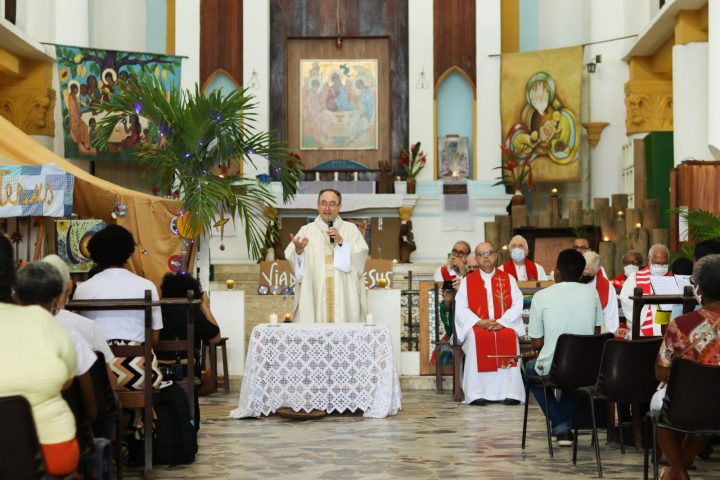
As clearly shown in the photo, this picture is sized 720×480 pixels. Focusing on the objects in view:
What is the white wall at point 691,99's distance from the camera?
16078 mm

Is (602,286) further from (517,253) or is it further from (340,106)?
(340,106)

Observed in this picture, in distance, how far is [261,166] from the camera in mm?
18922

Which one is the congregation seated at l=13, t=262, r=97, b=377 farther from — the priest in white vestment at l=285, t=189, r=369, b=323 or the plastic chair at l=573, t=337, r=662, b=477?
the priest in white vestment at l=285, t=189, r=369, b=323

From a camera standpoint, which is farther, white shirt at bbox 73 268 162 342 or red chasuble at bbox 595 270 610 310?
red chasuble at bbox 595 270 610 310

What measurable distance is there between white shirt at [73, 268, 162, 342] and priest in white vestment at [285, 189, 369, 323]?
3.60 metres

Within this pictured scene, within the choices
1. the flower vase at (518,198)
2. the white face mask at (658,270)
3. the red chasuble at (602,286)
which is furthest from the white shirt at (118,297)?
the flower vase at (518,198)

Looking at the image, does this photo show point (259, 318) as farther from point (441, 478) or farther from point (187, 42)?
point (441, 478)

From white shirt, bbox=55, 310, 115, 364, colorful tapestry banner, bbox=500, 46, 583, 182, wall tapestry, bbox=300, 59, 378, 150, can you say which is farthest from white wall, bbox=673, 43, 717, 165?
white shirt, bbox=55, 310, 115, 364

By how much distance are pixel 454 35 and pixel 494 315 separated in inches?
366

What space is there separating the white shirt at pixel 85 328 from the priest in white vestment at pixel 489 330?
5329 mm

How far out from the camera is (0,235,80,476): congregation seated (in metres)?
4.09

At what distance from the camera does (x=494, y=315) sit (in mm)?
10867

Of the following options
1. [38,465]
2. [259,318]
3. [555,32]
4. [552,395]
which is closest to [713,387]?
[552,395]

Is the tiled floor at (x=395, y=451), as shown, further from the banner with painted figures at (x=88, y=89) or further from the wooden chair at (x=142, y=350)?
the banner with painted figures at (x=88, y=89)
